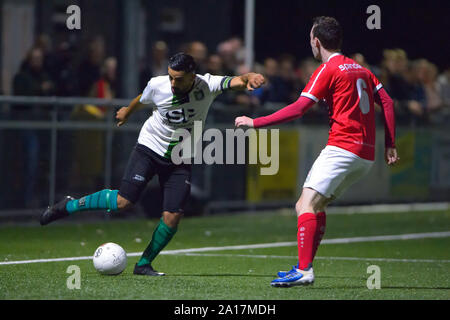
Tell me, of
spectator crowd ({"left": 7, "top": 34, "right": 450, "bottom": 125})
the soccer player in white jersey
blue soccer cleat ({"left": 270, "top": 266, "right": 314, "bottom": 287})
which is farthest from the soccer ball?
spectator crowd ({"left": 7, "top": 34, "right": 450, "bottom": 125})

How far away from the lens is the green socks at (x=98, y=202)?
33.1ft

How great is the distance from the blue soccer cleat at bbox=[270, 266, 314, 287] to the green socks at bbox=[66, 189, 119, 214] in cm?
198

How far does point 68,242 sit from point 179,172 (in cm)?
346

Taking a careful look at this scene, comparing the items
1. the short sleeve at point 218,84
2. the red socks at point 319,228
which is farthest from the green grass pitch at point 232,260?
the short sleeve at point 218,84

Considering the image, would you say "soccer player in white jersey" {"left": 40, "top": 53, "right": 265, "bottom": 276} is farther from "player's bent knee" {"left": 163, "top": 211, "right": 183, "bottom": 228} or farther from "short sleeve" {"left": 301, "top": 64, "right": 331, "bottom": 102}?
"short sleeve" {"left": 301, "top": 64, "right": 331, "bottom": 102}

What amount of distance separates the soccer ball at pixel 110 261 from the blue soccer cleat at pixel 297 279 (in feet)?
Answer: 5.10

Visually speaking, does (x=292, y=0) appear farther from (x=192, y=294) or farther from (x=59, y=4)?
(x=192, y=294)

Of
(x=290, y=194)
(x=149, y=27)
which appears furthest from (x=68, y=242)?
(x=149, y=27)

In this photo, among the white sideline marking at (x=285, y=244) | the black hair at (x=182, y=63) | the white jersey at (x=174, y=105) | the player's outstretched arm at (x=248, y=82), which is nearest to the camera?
the player's outstretched arm at (x=248, y=82)

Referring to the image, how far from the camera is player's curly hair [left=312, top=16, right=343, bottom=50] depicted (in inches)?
356

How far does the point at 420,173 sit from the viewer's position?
2072cm

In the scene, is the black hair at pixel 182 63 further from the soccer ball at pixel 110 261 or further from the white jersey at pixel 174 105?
the soccer ball at pixel 110 261

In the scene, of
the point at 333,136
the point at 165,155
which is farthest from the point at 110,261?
the point at 333,136

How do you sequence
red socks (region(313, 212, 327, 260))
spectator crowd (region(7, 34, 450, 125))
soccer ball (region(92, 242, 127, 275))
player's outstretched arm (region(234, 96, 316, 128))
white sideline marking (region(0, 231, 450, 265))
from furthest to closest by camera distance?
spectator crowd (region(7, 34, 450, 125))
white sideline marking (region(0, 231, 450, 265))
soccer ball (region(92, 242, 127, 275))
red socks (region(313, 212, 327, 260))
player's outstretched arm (region(234, 96, 316, 128))
